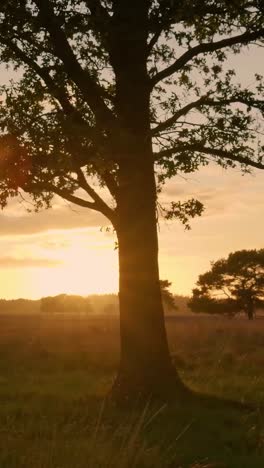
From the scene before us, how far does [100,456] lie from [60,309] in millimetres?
129147

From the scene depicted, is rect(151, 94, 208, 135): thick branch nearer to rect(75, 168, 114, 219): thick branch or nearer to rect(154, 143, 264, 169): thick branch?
rect(154, 143, 264, 169): thick branch

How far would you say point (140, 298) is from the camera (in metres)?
14.5

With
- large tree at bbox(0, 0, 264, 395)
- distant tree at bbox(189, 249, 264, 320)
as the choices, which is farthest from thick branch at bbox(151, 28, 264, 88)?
distant tree at bbox(189, 249, 264, 320)

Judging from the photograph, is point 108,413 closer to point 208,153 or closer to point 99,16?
point 208,153

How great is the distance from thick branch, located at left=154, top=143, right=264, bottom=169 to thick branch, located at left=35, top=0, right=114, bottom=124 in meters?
1.60

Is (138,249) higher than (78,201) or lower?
lower

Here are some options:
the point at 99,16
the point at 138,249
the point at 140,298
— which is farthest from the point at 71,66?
the point at 140,298

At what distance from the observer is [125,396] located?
1428 centimetres

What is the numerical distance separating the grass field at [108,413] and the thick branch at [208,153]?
4.89 m

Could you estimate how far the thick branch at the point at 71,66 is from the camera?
13969 millimetres

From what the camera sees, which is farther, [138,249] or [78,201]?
[78,201]

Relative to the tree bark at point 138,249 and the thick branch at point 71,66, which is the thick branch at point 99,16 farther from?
the thick branch at point 71,66

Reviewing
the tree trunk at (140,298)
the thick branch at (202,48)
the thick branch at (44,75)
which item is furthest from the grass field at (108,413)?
the thick branch at (202,48)

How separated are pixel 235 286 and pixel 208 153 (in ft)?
169
